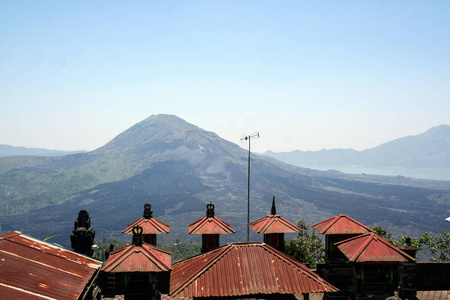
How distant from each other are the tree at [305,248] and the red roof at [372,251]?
21681mm

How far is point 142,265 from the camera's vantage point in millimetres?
15062

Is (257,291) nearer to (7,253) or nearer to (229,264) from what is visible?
(229,264)

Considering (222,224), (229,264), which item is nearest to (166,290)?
(222,224)

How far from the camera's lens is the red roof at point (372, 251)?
16.1 m

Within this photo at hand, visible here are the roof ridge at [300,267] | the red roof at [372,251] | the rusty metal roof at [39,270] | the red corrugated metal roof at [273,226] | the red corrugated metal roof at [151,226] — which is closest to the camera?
the rusty metal roof at [39,270]

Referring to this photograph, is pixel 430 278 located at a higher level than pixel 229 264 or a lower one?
lower

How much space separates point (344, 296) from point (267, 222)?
17.6ft

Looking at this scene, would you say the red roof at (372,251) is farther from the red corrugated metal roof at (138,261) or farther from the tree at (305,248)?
the tree at (305,248)

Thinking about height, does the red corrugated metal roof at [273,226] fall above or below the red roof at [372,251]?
above

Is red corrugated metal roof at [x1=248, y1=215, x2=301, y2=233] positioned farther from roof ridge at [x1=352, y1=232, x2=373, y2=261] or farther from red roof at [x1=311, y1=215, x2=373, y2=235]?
roof ridge at [x1=352, y1=232, x2=373, y2=261]

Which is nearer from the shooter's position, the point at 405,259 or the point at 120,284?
the point at 405,259

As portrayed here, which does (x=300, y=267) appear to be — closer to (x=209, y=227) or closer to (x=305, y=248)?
(x=209, y=227)

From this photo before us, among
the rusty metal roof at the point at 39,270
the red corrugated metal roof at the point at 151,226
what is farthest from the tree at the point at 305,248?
the rusty metal roof at the point at 39,270

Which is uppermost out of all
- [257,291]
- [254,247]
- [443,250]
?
[254,247]
